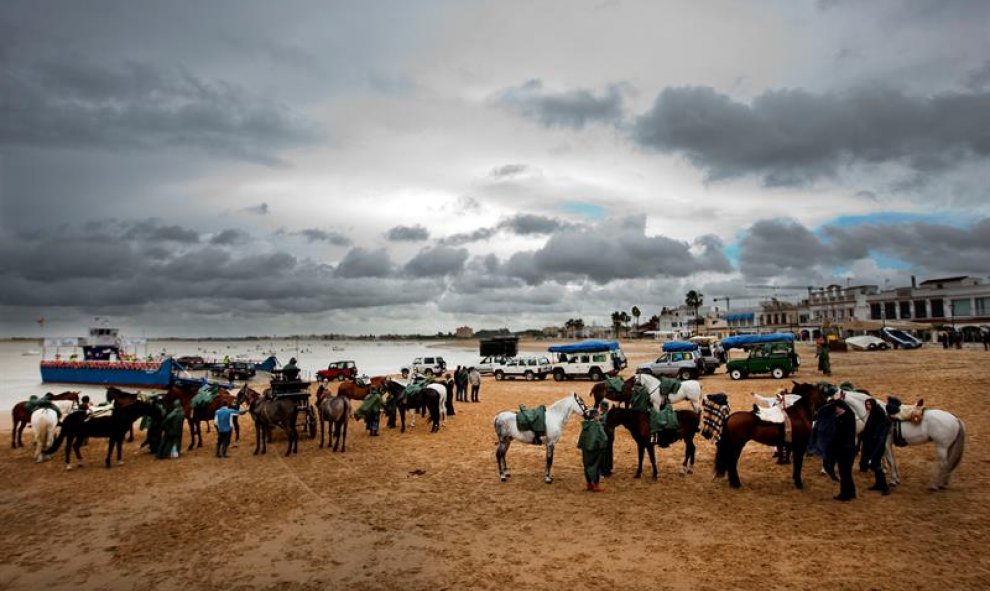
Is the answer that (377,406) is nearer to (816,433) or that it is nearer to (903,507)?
(816,433)

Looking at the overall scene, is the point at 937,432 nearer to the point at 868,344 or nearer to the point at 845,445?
the point at 845,445

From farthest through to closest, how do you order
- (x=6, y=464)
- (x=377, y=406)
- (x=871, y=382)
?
(x=871, y=382) < (x=377, y=406) < (x=6, y=464)

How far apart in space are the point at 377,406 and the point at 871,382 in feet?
76.9

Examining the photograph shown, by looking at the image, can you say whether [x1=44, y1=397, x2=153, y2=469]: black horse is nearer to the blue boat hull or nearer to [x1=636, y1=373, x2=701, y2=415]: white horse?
[x1=636, y1=373, x2=701, y2=415]: white horse

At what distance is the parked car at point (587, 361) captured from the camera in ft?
104

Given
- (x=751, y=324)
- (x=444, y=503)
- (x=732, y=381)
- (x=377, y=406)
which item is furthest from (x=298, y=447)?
(x=751, y=324)

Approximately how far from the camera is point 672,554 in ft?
23.5

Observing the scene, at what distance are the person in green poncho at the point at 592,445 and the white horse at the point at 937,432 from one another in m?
5.26

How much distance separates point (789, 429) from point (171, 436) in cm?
1558

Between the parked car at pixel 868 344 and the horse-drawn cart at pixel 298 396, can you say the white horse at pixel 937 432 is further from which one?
the parked car at pixel 868 344

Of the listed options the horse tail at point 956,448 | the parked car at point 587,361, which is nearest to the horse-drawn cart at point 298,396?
the horse tail at point 956,448

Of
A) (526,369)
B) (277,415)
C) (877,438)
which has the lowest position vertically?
(526,369)

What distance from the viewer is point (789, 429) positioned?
9867mm

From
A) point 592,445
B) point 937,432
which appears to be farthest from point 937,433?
point 592,445
